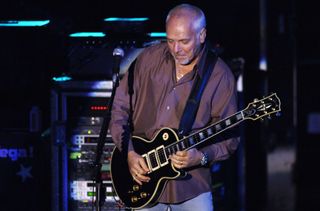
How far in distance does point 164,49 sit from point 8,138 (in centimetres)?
161

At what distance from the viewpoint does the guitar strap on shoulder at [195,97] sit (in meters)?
4.09

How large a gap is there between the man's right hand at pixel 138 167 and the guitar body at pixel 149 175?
1.5 inches

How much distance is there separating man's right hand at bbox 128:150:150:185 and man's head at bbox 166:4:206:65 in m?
0.57

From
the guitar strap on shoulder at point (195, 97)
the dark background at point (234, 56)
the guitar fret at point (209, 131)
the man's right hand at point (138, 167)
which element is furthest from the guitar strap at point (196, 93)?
the dark background at point (234, 56)

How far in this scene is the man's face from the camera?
4066 mm

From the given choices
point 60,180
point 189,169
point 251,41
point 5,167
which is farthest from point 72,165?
point 251,41

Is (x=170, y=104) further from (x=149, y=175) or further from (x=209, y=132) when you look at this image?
(x=149, y=175)

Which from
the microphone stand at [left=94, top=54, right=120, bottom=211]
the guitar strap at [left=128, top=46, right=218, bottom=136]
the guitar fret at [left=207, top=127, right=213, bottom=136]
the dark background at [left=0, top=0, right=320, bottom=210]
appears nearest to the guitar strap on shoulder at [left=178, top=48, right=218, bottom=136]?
the guitar strap at [left=128, top=46, right=218, bottom=136]

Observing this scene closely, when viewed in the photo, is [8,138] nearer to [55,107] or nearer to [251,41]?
[55,107]

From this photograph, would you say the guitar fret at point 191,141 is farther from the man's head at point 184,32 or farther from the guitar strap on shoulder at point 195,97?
the man's head at point 184,32

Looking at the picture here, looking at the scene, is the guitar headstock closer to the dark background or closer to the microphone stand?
the microphone stand

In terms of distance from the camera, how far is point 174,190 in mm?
4105

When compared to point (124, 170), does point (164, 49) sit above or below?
above

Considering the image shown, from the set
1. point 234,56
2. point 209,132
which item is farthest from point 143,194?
point 234,56
